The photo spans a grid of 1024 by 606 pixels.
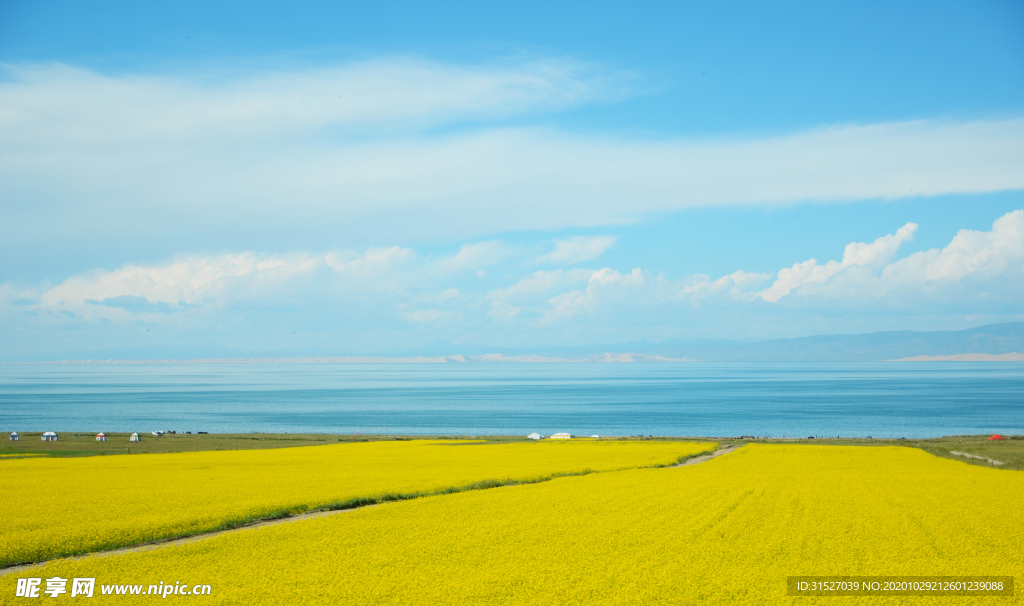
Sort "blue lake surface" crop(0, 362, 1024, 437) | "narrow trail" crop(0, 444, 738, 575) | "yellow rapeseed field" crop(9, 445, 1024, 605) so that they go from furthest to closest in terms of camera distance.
Result: "blue lake surface" crop(0, 362, 1024, 437), "narrow trail" crop(0, 444, 738, 575), "yellow rapeseed field" crop(9, 445, 1024, 605)

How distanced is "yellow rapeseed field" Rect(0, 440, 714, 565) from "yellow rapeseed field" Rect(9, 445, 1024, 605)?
7.52ft

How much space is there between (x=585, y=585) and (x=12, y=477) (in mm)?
28153

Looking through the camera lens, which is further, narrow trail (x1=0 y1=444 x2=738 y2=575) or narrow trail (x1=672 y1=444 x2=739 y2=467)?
narrow trail (x1=672 y1=444 x2=739 y2=467)

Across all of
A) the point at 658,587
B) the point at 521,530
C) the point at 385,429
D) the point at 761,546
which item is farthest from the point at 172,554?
the point at 385,429

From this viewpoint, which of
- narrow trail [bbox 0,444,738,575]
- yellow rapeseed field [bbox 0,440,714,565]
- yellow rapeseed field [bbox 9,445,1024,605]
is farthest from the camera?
yellow rapeseed field [bbox 0,440,714,565]

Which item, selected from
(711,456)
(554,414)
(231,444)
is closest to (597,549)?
(711,456)

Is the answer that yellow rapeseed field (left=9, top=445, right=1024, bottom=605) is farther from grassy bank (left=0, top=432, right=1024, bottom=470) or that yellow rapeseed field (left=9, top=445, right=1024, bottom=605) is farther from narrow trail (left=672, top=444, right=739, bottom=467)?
grassy bank (left=0, top=432, right=1024, bottom=470)

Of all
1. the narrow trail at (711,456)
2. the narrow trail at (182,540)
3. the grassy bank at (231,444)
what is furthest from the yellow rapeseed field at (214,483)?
the grassy bank at (231,444)

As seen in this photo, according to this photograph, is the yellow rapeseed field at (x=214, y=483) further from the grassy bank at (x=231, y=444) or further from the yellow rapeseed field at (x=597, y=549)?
the grassy bank at (x=231, y=444)

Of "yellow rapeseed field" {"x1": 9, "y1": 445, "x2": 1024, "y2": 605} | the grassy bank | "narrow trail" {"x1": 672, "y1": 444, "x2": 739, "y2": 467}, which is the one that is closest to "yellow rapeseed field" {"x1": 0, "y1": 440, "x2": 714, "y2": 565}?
"narrow trail" {"x1": 672, "y1": 444, "x2": 739, "y2": 467}

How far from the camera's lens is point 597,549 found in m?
17.0

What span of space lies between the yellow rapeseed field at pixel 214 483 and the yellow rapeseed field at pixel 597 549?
7.52 feet

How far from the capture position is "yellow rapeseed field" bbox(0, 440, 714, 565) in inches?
737

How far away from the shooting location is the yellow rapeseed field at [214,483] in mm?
18719
